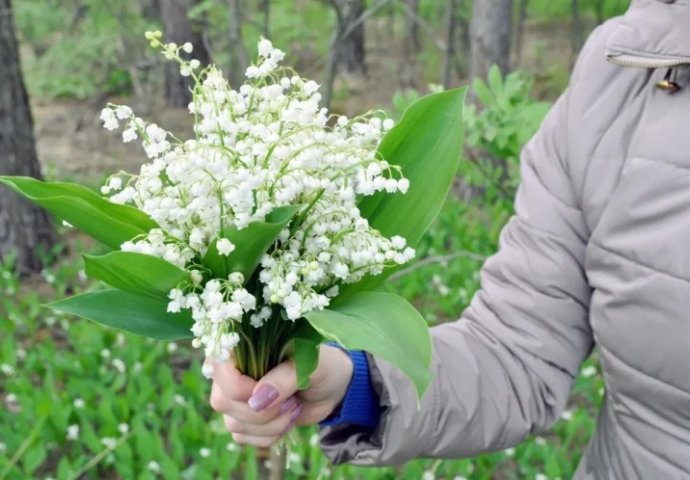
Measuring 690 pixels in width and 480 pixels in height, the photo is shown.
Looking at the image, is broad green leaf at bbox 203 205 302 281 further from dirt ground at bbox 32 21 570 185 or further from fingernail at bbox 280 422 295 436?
dirt ground at bbox 32 21 570 185

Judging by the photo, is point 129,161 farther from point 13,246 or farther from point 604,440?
point 604,440

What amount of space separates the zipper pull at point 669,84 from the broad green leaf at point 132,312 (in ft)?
2.57

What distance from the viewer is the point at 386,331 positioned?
2.83 feet

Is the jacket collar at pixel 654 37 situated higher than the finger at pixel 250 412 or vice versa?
the jacket collar at pixel 654 37

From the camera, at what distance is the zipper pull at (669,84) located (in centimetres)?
123

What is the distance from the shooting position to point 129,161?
706cm

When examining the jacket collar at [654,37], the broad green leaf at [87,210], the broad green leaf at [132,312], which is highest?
the jacket collar at [654,37]

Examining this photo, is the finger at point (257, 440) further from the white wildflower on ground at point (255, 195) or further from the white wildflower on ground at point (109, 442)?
the white wildflower on ground at point (109, 442)

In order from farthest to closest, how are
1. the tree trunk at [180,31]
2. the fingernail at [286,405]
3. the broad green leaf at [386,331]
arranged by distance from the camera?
1. the tree trunk at [180,31]
2. the fingernail at [286,405]
3. the broad green leaf at [386,331]

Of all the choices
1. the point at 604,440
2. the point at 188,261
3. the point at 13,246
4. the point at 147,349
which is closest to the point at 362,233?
the point at 188,261

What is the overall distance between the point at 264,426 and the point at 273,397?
0.27 ft

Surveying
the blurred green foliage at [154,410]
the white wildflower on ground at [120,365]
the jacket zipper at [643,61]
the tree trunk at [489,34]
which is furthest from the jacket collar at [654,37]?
the tree trunk at [489,34]

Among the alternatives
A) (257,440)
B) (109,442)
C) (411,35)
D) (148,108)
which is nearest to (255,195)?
(257,440)

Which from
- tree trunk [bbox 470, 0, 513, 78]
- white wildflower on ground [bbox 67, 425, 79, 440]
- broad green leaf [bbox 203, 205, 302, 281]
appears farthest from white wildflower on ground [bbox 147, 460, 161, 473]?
tree trunk [bbox 470, 0, 513, 78]
